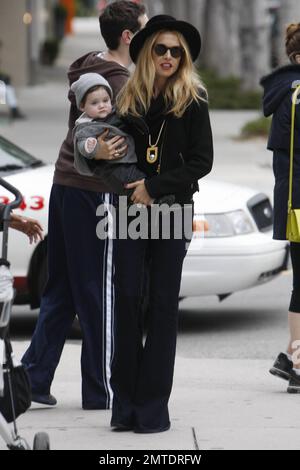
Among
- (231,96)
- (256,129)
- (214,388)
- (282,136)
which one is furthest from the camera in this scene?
(231,96)

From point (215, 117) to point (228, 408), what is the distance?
24.7 m

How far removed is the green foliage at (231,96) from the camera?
33062 mm

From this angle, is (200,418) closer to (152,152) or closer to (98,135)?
(152,152)

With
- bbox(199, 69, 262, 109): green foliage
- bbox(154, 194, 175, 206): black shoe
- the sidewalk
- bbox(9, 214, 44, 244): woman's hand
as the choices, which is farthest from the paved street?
bbox(199, 69, 262, 109): green foliage

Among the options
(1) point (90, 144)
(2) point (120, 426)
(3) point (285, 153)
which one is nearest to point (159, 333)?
(2) point (120, 426)

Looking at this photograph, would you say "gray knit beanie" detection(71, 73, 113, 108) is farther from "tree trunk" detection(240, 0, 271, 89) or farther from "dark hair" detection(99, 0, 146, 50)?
"tree trunk" detection(240, 0, 271, 89)

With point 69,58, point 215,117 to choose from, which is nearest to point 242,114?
point 215,117

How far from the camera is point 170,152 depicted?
18.8ft

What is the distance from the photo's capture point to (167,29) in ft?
18.7

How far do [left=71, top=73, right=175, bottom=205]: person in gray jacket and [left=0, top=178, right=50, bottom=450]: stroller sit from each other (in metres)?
0.78

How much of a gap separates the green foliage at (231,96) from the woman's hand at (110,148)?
2719 centimetres

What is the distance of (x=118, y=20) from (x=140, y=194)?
3.37 ft

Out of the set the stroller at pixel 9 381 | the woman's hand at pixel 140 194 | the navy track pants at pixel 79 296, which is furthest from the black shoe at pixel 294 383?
the stroller at pixel 9 381

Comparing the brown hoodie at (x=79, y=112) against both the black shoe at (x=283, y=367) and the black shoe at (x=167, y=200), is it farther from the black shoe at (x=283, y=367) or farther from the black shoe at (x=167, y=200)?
the black shoe at (x=283, y=367)
